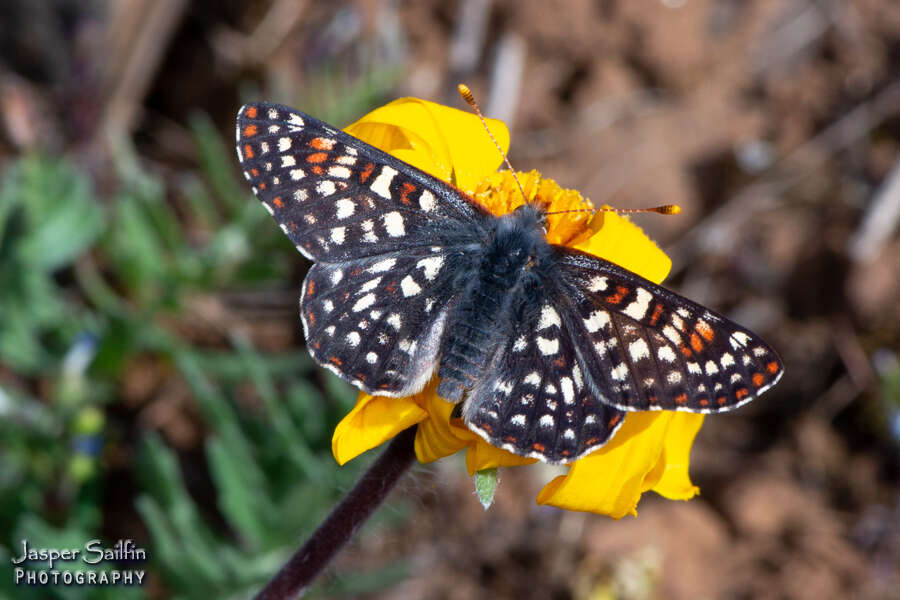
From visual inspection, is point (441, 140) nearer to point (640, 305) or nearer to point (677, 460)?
point (640, 305)

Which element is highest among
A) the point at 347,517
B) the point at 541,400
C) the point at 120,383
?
the point at 541,400

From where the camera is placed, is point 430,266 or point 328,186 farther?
point 430,266

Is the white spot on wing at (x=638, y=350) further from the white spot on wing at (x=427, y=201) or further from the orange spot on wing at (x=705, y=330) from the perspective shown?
the white spot on wing at (x=427, y=201)

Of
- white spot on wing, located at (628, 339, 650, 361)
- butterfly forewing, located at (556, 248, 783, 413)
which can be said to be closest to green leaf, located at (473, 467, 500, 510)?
butterfly forewing, located at (556, 248, 783, 413)

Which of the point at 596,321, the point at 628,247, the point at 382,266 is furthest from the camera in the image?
A: the point at 628,247

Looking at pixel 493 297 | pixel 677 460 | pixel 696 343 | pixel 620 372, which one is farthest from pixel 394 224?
pixel 677 460

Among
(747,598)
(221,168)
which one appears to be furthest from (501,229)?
(747,598)

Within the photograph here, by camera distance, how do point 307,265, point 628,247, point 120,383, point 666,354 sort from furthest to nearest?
1. point 307,265
2. point 120,383
3. point 628,247
4. point 666,354

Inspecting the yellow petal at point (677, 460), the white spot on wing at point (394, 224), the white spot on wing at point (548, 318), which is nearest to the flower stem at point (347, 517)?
the white spot on wing at point (548, 318)
